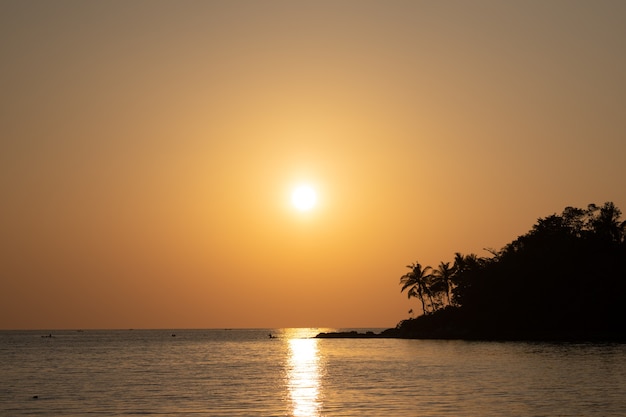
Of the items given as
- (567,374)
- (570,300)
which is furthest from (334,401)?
(570,300)

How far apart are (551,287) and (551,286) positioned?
181mm

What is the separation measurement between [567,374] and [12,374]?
5283cm

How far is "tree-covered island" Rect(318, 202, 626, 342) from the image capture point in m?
118

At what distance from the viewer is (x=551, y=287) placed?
125562 millimetres

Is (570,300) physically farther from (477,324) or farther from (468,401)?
(468,401)

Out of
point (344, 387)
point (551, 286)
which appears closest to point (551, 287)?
point (551, 286)

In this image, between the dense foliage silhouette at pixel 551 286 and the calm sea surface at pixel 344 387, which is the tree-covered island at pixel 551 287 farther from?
A: the calm sea surface at pixel 344 387

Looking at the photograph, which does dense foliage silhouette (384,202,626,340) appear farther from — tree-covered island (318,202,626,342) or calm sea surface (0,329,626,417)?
calm sea surface (0,329,626,417)

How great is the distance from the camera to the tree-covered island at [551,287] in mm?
117625

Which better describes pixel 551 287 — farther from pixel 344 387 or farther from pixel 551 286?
pixel 344 387

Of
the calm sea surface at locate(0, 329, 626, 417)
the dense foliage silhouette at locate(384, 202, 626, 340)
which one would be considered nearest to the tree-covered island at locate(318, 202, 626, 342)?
the dense foliage silhouette at locate(384, 202, 626, 340)

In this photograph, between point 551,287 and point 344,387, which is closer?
point 344,387

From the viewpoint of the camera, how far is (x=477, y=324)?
135500 millimetres

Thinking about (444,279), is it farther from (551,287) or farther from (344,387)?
(344,387)
